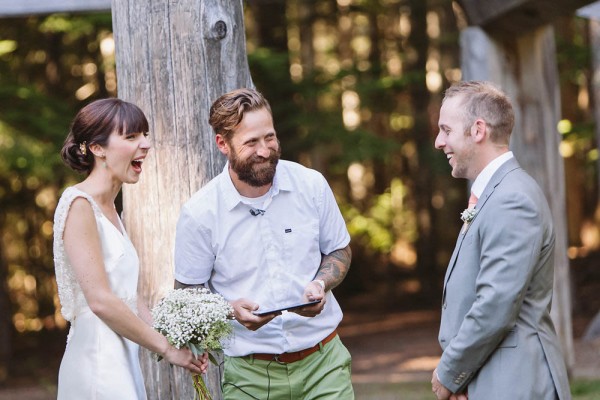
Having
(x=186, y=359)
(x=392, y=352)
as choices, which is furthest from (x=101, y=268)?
(x=392, y=352)

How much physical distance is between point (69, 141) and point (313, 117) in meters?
7.46

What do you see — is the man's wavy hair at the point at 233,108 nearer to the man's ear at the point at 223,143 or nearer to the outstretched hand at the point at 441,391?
the man's ear at the point at 223,143

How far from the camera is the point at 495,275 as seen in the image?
3201 millimetres

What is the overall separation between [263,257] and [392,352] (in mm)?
9317

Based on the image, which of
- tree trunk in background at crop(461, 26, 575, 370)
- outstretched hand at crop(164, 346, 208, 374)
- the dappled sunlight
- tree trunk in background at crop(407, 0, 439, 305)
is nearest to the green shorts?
outstretched hand at crop(164, 346, 208, 374)

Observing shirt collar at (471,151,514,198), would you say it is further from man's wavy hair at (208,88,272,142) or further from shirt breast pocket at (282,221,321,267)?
man's wavy hair at (208,88,272,142)

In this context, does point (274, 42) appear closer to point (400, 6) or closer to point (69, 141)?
point (400, 6)

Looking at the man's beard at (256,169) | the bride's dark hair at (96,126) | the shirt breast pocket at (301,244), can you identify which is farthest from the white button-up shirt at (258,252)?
the bride's dark hair at (96,126)

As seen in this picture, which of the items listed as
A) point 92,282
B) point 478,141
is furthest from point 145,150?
point 478,141

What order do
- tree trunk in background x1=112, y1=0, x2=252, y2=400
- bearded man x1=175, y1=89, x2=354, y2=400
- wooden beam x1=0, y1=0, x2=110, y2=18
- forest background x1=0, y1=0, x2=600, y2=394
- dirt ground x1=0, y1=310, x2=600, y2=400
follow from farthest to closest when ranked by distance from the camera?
dirt ground x1=0, y1=310, x2=600, y2=400, forest background x1=0, y1=0, x2=600, y2=394, wooden beam x1=0, y1=0, x2=110, y2=18, tree trunk in background x1=112, y1=0, x2=252, y2=400, bearded man x1=175, y1=89, x2=354, y2=400

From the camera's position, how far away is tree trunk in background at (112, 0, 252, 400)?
4211 millimetres

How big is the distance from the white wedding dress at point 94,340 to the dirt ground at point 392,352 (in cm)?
648

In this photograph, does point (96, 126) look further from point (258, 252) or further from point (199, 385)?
point (199, 385)

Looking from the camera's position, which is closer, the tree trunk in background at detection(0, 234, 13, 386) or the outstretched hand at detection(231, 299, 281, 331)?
the outstretched hand at detection(231, 299, 281, 331)
